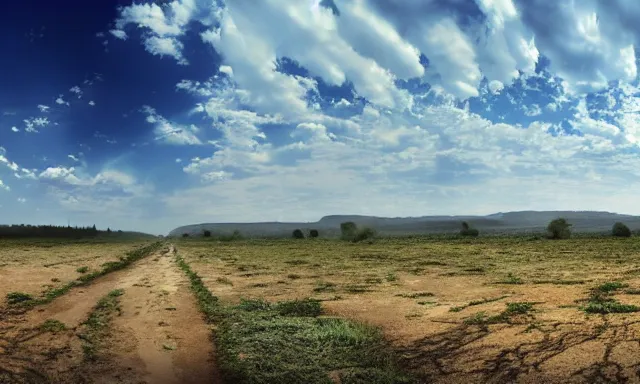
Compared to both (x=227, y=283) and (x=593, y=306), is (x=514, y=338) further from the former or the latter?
(x=227, y=283)

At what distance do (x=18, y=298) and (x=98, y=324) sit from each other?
834 cm

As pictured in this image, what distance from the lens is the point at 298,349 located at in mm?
13727

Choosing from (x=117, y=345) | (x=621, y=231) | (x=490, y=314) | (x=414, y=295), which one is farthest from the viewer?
(x=621, y=231)

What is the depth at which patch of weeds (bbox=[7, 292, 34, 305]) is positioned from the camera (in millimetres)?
22362

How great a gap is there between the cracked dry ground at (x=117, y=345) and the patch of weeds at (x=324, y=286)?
22.4 ft

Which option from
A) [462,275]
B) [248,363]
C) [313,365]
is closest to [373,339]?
[313,365]

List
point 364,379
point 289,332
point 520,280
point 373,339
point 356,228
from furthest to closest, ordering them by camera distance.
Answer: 1. point 356,228
2. point 520,280
3. point 289,332
4. point 373,339
5. point 364,379

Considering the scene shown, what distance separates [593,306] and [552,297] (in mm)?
3999

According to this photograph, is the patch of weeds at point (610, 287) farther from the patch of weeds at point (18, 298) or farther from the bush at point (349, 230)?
the bush at point (349, 230)

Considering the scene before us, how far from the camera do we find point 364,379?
37.2 feet

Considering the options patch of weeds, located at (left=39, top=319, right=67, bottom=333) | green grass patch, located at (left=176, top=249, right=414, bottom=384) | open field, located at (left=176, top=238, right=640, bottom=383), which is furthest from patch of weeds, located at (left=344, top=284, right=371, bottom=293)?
patch of weeds, located at (left=39, top=319, right=67, bottom=333)

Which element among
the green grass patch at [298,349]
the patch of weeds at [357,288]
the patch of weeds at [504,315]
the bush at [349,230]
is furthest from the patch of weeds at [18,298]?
the bush at [349,230]

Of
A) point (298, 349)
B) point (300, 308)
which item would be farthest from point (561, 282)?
point (298, 349)

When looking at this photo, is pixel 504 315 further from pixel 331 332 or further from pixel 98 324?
pixel 98 324
